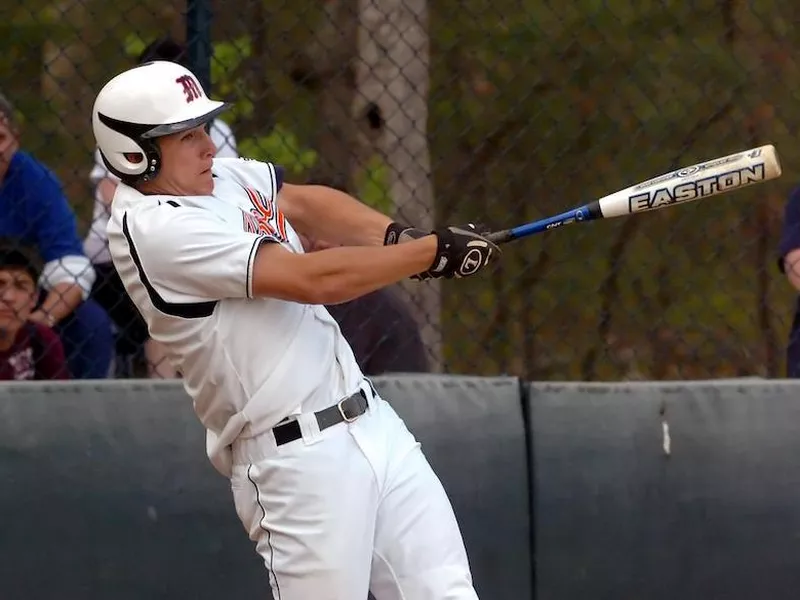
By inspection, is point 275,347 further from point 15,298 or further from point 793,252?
point 793,252

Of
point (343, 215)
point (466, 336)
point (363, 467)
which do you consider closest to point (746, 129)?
point (466, 336)

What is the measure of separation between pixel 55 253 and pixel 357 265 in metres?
1.98

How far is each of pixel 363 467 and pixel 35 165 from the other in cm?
220

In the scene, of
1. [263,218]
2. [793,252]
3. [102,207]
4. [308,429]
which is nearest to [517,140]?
[793,252]

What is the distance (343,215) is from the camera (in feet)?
13.3

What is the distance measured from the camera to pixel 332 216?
13.3 feet

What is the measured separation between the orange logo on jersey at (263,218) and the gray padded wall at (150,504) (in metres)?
1.12

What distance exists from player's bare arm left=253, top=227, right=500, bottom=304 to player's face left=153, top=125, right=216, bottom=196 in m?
0.31

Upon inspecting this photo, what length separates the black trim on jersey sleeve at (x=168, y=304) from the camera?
3514 mm

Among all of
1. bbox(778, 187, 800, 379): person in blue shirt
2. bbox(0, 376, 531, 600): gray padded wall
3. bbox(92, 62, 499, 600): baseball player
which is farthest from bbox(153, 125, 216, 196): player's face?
bbox(778, 187, 800, 379): person in blue shirt

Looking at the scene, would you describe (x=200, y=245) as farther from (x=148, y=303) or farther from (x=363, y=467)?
(x=363, y=467)

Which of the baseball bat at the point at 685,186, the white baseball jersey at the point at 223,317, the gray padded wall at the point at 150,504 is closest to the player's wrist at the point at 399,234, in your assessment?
the baseball bat at the point at 685,186

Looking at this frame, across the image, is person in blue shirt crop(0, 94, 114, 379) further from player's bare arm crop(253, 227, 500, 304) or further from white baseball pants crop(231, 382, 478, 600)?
player's bare arm crop(253, 227, 500, 304)

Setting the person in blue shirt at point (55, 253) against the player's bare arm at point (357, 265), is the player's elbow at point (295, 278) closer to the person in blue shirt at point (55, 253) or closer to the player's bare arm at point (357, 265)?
the player's bare arm at point (357, 265)
